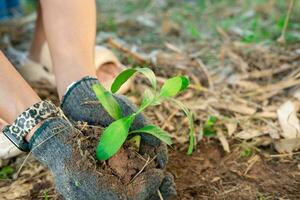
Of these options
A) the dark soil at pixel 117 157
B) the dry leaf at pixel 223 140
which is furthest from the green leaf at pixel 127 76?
the dry leaf at pixel 223 140

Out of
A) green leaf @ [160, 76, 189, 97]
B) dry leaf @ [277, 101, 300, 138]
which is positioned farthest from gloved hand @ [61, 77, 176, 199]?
dry leaf @ [277, 101, 300, 138]

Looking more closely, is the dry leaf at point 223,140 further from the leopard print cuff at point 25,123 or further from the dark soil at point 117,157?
the leopard print cuff at point 25,123

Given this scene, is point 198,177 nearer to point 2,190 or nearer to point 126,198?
point 126,198

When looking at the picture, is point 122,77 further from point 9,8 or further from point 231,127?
point 9,8

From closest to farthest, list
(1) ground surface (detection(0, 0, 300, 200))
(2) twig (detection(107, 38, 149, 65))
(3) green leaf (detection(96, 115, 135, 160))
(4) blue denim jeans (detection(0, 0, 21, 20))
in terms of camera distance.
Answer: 1. (3) green leaf (detection(96, 115, 135, 160))
2. (1) ground surface (detection(0, 0, 300, 200))
3. (2) twig (detection(107, 38, 149, 65))
4. (4) blue denim jeans (detection(0, 0, 21, 20))

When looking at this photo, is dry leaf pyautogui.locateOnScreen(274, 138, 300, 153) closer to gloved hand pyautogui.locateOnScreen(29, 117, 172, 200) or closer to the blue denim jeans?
gloved hand pyautogui.locateOnScreen(29, 117, 172, 200)

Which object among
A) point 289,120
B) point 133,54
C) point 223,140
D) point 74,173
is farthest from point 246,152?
point 133,54

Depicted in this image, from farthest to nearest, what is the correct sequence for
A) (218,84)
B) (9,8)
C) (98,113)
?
(9,8), (218,84), (98,113)

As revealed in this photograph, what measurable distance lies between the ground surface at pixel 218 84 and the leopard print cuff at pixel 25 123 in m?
0.19

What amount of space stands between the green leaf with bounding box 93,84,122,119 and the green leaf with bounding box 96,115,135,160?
4 centimetres

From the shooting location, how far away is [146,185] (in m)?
0.99

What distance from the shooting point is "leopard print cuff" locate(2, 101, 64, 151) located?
1.01 m

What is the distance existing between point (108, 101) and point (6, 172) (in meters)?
0.45

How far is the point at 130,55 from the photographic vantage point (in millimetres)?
1828
